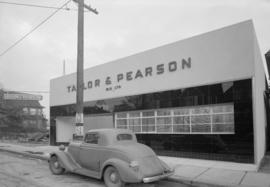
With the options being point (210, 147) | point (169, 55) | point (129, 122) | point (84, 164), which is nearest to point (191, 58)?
point (169, 55)

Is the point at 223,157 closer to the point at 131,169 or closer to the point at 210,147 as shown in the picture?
the point at 210,147

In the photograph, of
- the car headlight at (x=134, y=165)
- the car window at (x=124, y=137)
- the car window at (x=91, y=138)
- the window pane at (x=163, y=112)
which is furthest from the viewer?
the window pane at (x=163, y=112)

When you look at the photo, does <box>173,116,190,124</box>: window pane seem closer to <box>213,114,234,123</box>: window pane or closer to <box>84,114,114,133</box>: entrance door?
<box>213,114,234,123</box>: window pane

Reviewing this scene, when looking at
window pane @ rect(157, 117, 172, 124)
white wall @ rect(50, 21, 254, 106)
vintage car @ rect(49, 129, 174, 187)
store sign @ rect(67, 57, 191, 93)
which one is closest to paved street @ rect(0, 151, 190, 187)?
vintage car @ rect(49, 129, 174, 187)

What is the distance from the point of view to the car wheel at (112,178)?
27.0 ft

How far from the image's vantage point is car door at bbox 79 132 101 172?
9.15 meters

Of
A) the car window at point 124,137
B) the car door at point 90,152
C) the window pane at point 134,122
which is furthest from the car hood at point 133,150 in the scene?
the window pane at point 134,122

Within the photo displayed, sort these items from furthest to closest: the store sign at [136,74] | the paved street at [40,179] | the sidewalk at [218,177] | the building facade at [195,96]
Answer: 1. the store sign at [136,74]
2. the building facade at [195,96]
3. the paved street at [40,179]
4. the sidewalk at [218,177]

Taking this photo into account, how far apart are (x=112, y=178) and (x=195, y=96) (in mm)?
5734

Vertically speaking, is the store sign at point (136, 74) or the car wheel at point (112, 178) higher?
the store sign at point (136, 74)

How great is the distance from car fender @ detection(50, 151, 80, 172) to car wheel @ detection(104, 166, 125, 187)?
5.40 ft

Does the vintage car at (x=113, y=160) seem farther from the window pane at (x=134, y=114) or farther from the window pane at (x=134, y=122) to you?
the window pane at (x=134, y=114)

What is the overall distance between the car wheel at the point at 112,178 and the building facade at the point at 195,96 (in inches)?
193

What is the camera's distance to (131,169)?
7.92 metres
